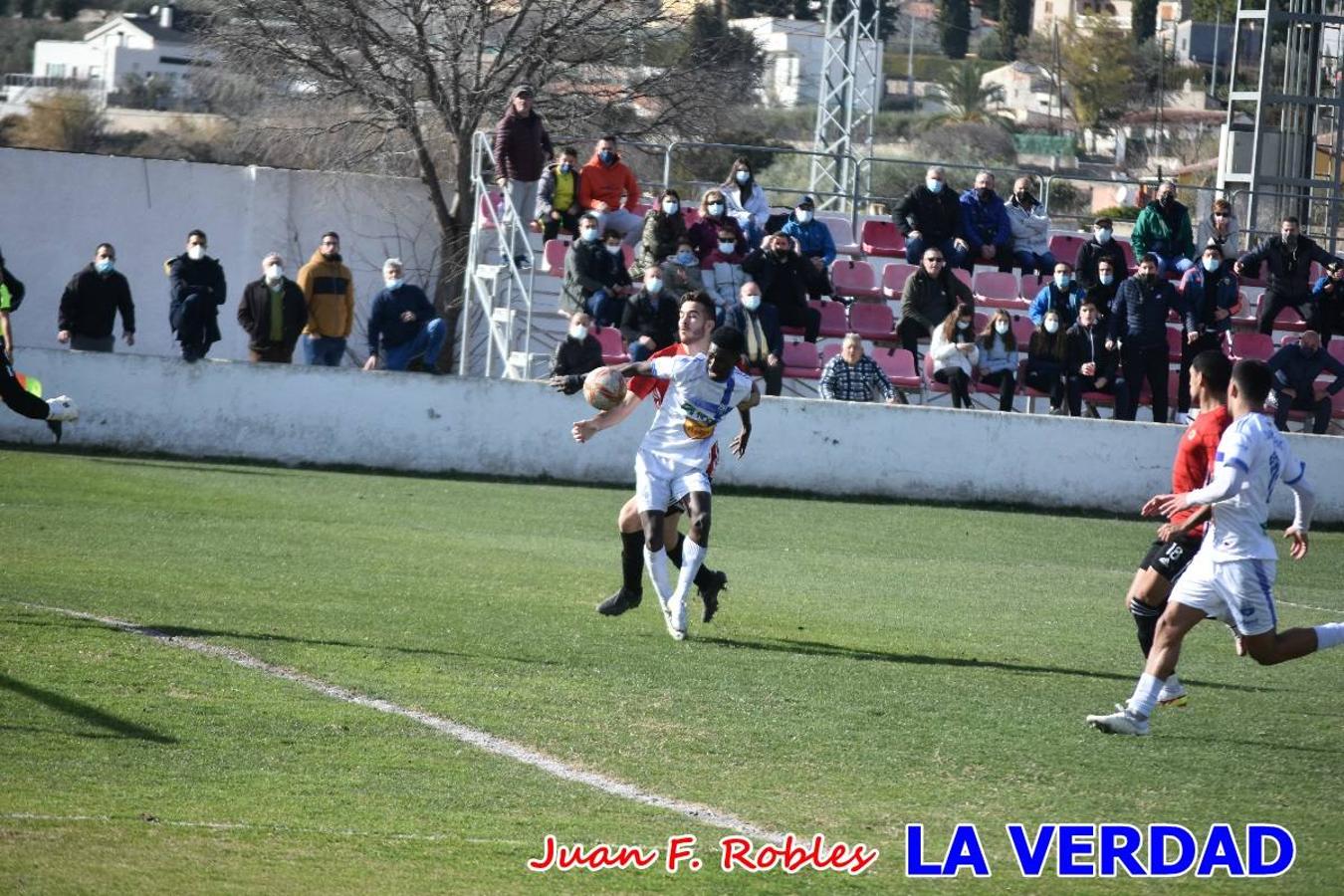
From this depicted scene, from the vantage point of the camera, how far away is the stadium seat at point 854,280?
2461 cm

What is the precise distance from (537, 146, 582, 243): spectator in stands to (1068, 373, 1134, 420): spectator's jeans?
6449mm

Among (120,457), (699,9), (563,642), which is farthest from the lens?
(699,9)

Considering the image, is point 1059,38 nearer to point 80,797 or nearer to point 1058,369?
point 1058,369

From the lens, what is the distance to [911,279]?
22.1 metres

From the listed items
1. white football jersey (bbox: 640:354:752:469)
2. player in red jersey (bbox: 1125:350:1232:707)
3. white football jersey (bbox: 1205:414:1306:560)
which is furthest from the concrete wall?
white football jersey (bbox: 1205:414:1306:560)

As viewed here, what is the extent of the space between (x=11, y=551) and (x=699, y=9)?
28.0 meters

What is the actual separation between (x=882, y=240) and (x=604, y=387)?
1620cm

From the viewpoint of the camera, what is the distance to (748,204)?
23891 mm

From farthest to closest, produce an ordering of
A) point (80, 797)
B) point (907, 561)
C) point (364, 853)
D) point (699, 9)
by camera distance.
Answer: point (699, 9), point (907, 561), point (80, 797), point (364, 853)

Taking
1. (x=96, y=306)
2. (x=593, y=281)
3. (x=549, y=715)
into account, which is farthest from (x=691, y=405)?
(x=96, y=306)

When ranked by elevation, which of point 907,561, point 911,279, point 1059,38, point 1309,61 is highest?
point 1059,38

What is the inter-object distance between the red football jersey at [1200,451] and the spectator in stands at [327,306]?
1429 centimetres

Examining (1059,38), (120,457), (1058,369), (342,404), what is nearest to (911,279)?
(1058,369)

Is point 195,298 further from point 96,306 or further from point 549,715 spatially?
point 549,715
